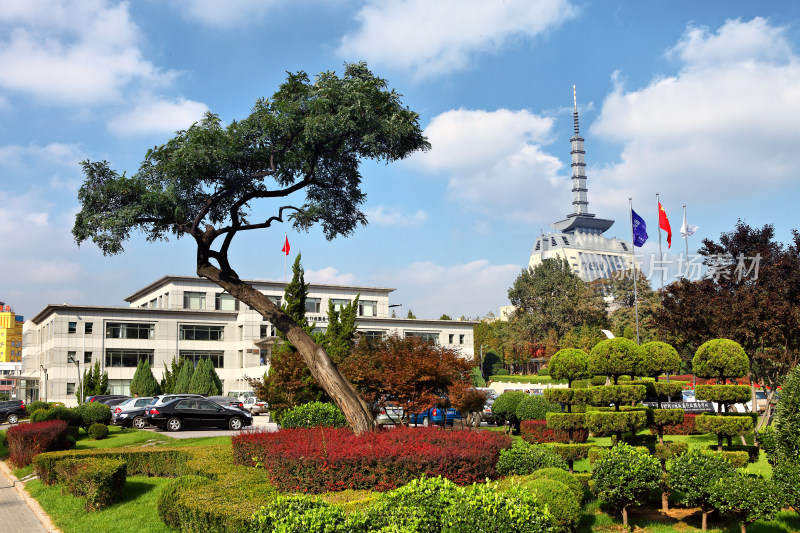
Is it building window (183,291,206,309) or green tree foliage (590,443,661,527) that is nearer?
green tree foliage (590,443,661,527)

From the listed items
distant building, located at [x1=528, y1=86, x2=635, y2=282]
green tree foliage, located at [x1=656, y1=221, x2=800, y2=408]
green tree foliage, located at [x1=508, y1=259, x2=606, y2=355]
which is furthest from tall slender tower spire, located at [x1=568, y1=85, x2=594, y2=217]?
green tree foliage, located at [x1=656, y1=221, x2=800, y2=408]

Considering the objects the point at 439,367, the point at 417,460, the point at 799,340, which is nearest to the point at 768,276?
the point at 799,340

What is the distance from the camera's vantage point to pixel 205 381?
54531 mm

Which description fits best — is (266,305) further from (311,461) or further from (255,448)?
(311,461)

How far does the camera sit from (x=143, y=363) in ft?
183

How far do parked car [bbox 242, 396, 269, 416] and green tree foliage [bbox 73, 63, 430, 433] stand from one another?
30.9 metres

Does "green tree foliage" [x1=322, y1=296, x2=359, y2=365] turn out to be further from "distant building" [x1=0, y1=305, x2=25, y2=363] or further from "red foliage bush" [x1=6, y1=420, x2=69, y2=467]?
"distant building" [x1=0, y1=305, x2=25, y2=363]

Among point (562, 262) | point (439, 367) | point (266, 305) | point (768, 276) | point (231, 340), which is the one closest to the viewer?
point (266, 305)

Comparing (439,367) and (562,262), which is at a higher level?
(562,262)

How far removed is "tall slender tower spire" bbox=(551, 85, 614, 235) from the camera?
190 metres

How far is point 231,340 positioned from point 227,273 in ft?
165

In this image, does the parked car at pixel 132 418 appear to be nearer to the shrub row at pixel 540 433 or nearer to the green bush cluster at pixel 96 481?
the green bush cluster at pixel 96 481

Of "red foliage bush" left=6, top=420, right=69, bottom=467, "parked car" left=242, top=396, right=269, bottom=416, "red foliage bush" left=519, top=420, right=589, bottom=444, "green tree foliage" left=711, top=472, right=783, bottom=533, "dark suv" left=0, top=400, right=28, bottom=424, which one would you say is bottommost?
"parked car" left=242, top=396, right=269, bottom=416

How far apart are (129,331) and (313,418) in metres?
47.8
